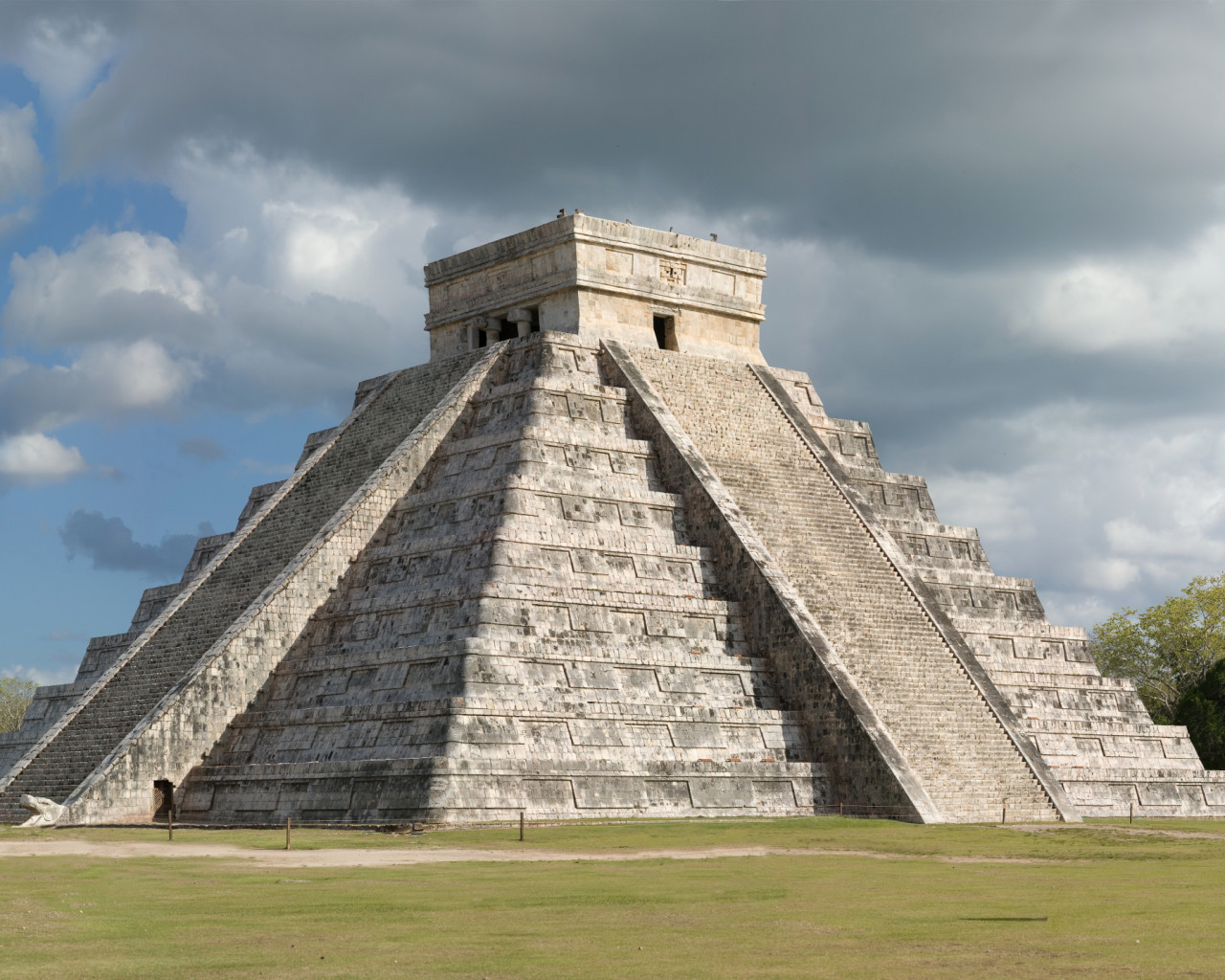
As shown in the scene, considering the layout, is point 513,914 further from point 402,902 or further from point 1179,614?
point 1179,614

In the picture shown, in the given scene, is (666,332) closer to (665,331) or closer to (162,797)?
(665,331)

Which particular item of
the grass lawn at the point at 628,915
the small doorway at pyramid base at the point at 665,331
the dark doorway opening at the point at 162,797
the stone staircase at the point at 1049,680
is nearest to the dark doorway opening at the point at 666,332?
the small doorway at pyramid base at the point at 665,331

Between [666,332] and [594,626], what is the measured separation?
10734 mm

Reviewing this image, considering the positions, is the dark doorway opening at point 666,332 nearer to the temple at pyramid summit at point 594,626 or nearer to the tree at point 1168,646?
the temple at pyramid summit at point 594,626

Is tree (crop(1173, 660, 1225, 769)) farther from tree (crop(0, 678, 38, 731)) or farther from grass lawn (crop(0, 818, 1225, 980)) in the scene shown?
tree (crop(0, 678, 38, 731))

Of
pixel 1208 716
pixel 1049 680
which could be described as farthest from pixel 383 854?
pixel 1208 716

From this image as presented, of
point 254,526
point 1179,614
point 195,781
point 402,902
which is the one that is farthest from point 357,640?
point 1179,614

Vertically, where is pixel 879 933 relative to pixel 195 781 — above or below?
below

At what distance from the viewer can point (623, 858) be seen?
19.1 m

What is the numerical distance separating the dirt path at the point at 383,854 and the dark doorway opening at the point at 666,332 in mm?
16679

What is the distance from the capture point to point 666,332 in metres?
35.8

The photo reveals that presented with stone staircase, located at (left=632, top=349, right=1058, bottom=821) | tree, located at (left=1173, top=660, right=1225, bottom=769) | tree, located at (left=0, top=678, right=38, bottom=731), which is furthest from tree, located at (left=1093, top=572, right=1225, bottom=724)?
tree, located at (left=0, top=678, right=38, bottom=731)

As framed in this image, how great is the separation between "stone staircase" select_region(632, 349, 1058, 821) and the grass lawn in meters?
6.20

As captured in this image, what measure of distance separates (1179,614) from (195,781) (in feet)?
121
